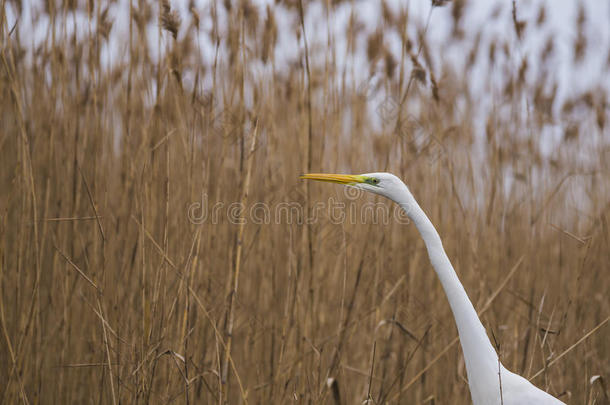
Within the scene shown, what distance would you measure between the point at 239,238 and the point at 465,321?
1.91ft

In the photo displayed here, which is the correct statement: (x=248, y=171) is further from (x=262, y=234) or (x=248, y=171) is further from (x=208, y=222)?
(x=262, y=234)

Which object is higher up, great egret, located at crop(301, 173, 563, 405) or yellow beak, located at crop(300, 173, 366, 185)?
yellow beak, located at crop(300, 173, 366, 185)

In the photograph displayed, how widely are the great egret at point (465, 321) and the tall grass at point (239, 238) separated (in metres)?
0.08

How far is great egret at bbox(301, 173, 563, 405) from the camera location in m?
1.15

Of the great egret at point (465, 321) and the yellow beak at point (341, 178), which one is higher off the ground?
the yellow beak at point (341, 178)

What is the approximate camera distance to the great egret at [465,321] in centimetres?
115

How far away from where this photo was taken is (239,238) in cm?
133

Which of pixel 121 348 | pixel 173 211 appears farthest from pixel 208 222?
pixel 121 348

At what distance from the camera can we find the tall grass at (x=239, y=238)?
135 centimetres

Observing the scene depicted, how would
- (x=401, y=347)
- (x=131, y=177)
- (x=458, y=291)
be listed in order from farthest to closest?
(x=401, y=347) → (x=131, y=177) → (x=458, y=291)

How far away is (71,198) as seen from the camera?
1.63 m

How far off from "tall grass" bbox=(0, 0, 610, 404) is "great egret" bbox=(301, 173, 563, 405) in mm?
83

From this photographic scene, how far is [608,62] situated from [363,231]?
1.73m

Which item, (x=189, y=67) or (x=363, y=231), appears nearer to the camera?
(x=189, y=67)
